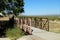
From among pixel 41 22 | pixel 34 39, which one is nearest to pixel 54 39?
pixel 34 39

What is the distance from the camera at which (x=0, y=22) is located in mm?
23125

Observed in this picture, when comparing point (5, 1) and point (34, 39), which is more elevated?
point (5, 1)

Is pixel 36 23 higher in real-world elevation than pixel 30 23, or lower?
lower

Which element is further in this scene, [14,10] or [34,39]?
[14,10]

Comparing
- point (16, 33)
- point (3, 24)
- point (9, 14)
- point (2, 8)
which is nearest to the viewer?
point (16, 33)

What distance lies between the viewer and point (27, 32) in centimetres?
1897

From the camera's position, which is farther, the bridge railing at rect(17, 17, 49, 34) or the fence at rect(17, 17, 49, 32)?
the fence at rect(17, 17, 49, 32)

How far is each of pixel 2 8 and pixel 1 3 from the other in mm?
812

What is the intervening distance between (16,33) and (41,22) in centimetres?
1452

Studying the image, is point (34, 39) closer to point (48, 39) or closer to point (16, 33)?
point (48, 39)

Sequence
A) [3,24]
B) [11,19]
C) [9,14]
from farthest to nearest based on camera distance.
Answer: [9,14] → [11,19] → [3,24]

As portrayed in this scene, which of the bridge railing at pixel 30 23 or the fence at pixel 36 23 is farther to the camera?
the fence at pixel 36 23

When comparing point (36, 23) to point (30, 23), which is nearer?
point (30, 23)

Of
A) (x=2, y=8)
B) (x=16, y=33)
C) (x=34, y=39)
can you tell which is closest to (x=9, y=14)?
(x=2, y=8)
